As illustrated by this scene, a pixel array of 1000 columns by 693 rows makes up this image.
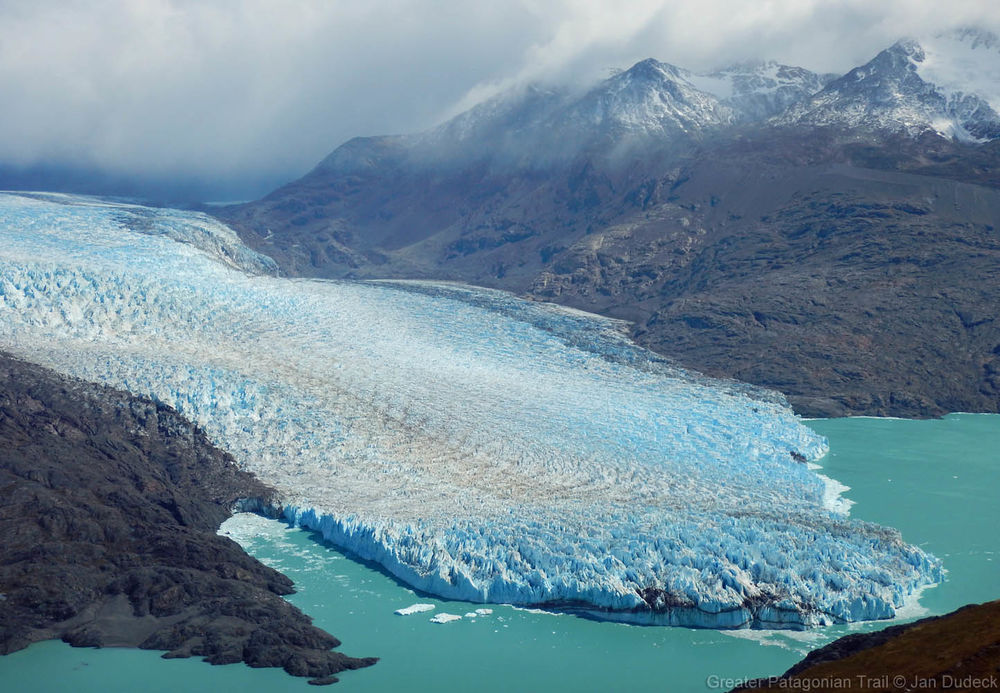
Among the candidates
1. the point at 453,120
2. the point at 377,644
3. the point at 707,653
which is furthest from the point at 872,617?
the point at 453,120

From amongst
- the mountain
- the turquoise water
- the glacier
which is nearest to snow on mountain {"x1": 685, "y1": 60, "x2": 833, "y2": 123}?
the mountain

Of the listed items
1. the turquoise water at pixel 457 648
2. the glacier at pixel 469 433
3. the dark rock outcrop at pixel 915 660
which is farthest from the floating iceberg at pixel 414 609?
the dark rock outcrop at pixel 915 660

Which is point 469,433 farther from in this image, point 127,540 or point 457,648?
point 457,648

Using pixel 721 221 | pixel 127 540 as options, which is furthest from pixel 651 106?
pixel 127 540

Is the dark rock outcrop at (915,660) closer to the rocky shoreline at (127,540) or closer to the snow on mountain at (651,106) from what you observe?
the rocky shoreline at (127,540)

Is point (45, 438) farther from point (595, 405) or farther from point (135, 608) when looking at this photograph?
point (595, 405)

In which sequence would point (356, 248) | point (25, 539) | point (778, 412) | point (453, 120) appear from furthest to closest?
point (453, 120), point (356, 248), point (778, 412), point (25, 539)

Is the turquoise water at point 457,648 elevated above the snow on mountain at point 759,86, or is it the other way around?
the snow on mountain at point 759,86

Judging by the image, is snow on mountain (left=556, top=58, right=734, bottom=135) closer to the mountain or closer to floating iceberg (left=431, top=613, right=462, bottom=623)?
the mountain
